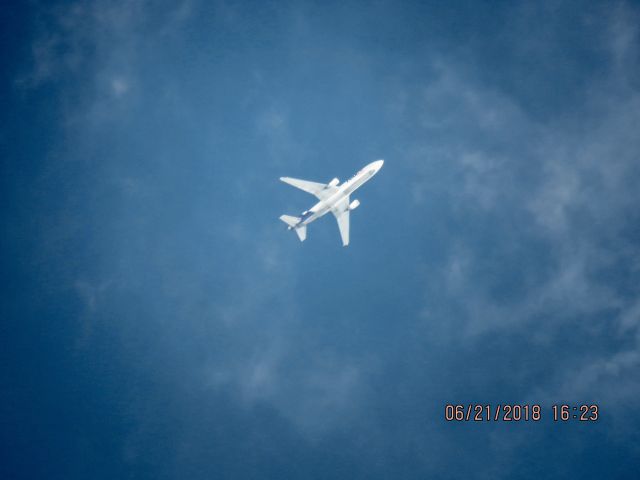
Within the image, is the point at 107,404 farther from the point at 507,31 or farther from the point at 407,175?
the point at 507,31

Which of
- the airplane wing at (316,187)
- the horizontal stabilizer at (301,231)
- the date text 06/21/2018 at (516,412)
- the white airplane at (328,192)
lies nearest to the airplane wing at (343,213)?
the white airplane at (328,192)

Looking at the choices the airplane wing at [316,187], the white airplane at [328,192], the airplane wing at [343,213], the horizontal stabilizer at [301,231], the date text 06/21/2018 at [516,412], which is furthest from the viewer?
the date text 06/21/2018 at [516,412]

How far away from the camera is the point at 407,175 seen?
140500mm

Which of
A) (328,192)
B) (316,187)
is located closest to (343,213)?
(328,192)

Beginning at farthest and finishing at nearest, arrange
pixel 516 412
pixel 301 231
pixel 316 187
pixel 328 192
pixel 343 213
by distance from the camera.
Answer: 1. pixel 516 412
2. pixel 343 213
3. pixel 301 231
4. pixel 316 187
5. pixel 328 192

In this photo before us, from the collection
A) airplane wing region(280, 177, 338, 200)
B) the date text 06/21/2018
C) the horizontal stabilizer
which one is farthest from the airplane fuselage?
the date text 06/21/2018

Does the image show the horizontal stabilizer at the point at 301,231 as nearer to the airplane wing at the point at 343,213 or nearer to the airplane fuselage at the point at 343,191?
the airplane fuselage at the point at 343,191

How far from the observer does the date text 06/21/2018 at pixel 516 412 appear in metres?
113

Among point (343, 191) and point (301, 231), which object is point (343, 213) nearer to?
point (343, 191)

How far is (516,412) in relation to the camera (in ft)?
383

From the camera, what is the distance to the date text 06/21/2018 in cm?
11281

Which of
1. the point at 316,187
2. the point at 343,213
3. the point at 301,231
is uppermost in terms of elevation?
the point at 343,213

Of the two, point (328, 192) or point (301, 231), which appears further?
point (301, 231)

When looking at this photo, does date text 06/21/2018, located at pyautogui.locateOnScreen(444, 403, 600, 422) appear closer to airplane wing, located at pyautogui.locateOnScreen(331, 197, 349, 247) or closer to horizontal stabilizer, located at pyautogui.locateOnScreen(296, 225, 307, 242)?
airplane wing, located at pyautogui.locateOnScreen(331, 197, 349, 247)
